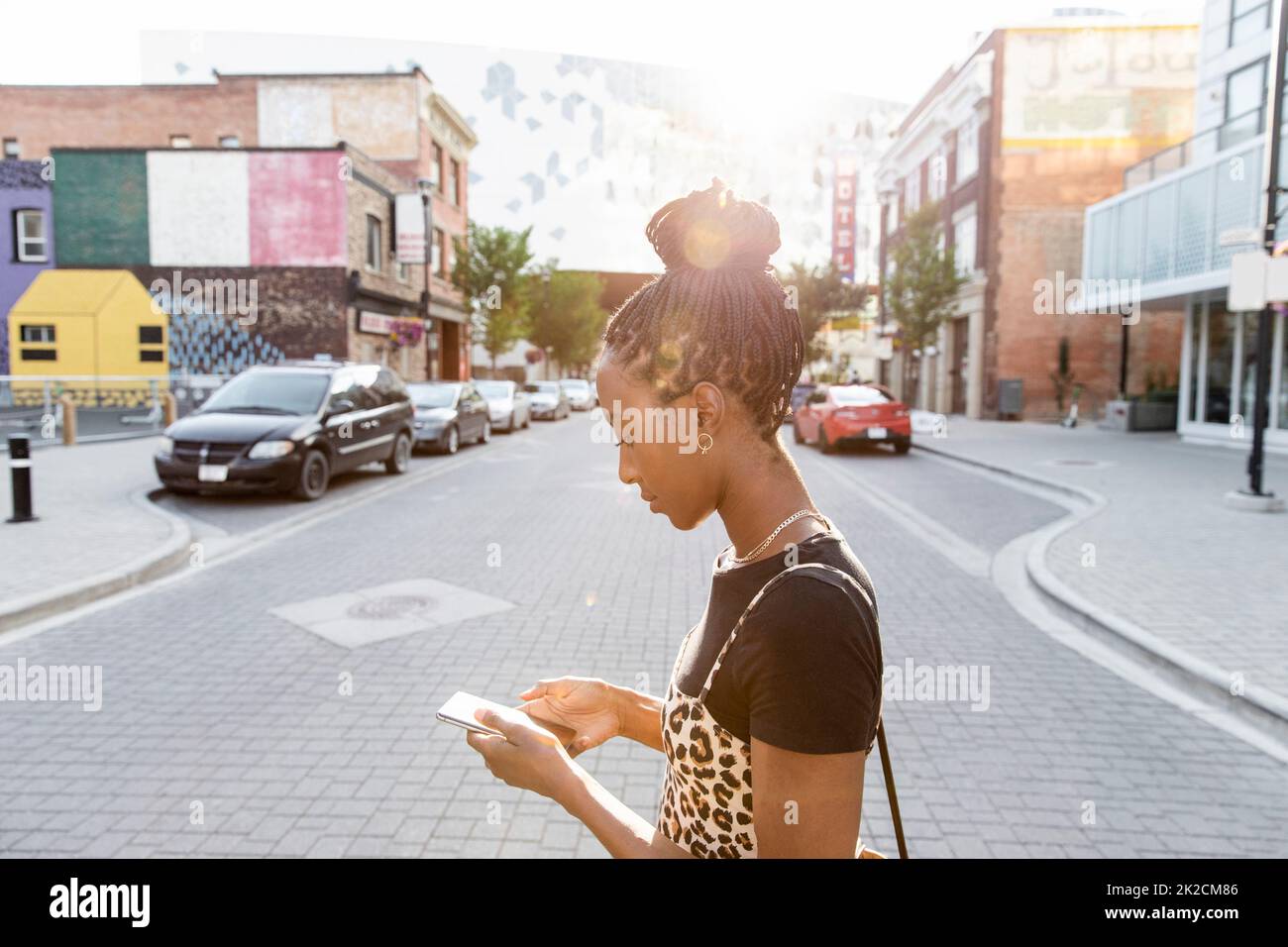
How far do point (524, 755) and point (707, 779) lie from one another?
0.99 feet

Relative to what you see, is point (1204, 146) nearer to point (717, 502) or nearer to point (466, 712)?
point (717, 502)

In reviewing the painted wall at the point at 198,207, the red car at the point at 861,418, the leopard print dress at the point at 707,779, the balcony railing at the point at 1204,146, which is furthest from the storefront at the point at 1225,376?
the painted wall at the point at 198,207

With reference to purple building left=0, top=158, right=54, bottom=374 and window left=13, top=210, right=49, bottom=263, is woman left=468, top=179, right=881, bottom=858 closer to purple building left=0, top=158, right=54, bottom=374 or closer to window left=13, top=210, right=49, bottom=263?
purple building left=0, top=158, right=54, bottom=374

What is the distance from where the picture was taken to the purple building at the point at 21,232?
31859 millimetres

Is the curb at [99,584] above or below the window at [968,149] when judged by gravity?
below

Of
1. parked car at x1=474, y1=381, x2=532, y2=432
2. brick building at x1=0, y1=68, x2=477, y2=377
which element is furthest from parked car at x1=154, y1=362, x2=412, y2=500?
brick building at x1=0, y1=68, x2=477, y2=377

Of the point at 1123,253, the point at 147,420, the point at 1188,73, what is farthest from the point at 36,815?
the point at 1188,73

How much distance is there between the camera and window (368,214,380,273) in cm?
3183

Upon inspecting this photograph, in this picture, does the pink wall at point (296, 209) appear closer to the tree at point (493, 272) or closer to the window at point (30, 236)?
the window at point (30, 236)

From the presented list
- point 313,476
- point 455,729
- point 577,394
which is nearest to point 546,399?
point 577,394

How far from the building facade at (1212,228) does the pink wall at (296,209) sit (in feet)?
75.9

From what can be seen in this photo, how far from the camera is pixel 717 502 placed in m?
1.52

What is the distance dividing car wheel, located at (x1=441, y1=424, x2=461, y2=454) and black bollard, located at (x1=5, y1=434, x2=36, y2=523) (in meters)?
9.77
